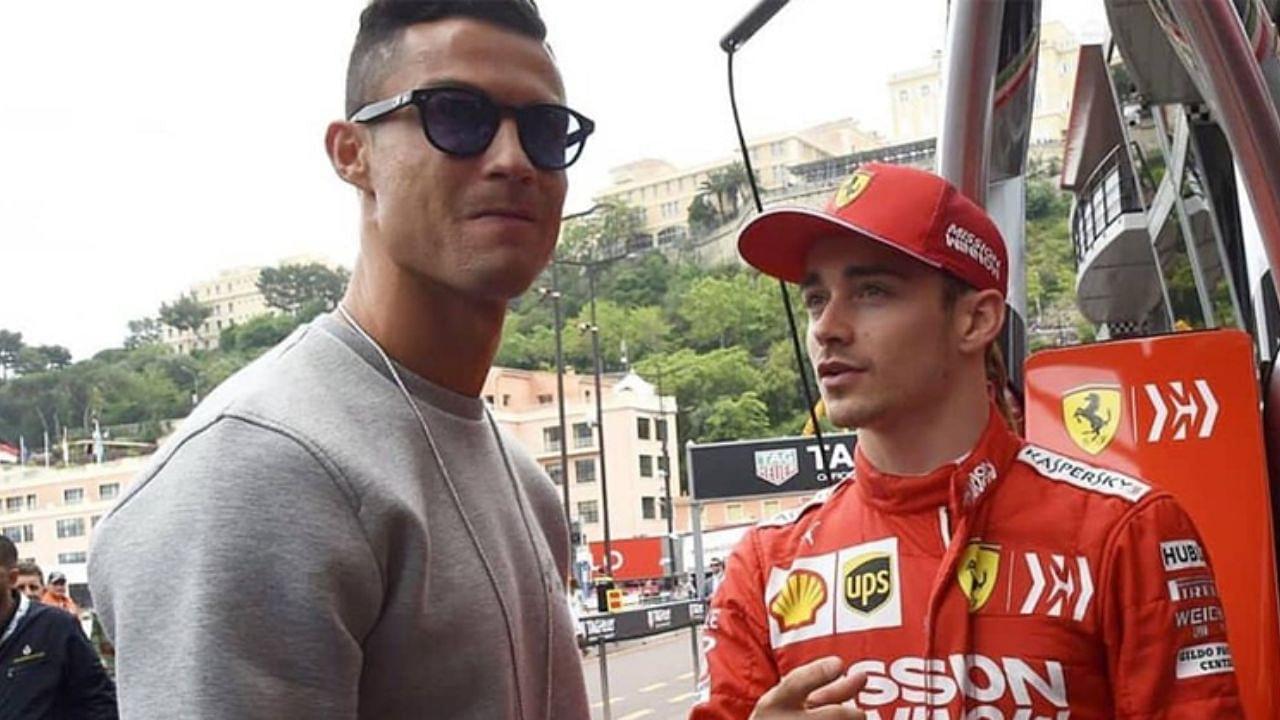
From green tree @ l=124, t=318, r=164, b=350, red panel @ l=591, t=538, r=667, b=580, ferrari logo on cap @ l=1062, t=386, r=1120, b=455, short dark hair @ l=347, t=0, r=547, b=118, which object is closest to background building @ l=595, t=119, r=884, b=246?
red panel @ l=591, t=538, r=667, b=580

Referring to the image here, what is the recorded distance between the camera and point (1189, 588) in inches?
69.8

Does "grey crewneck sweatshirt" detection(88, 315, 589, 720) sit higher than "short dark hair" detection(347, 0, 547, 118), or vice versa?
"short dark hair" detection(347, 0, 547, 118)

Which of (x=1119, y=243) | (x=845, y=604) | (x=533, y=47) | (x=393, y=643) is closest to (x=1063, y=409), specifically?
(x=845, y=604)

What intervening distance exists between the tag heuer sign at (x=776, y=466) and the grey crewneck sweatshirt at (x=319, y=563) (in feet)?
45.9

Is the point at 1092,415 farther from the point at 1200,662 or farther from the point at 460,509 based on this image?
the point at 460,509

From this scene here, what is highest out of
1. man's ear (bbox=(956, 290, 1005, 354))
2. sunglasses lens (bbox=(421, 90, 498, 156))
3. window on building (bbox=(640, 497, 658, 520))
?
sunglasses lens (bbox=(421, 90, 498, 156))

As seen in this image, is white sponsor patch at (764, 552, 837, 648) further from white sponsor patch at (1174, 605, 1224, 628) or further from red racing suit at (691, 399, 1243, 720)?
white sponsor patch at (1174, 605, 1224, 628)

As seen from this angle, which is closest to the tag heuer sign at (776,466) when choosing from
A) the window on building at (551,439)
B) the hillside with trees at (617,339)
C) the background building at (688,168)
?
the hillside with trees at (617,339)

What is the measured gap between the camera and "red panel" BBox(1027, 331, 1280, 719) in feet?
10.5

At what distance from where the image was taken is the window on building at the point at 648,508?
6247 cm

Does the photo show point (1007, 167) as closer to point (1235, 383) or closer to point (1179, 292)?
point (1235, 383)

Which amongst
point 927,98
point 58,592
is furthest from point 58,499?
point 927,98

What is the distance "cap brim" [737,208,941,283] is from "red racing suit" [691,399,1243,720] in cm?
32

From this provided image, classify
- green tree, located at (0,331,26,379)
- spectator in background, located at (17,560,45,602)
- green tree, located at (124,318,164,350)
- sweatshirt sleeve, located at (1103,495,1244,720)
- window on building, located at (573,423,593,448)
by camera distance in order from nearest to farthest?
sweatshirt sleeve, located at (1103,495,1244,720) → spectator in background, located at (17,560,45,602) → green tree, located at (0,331,26,379) → green tree, located at (124,318,164,350) → window on building, located at (573,423,593,448)
